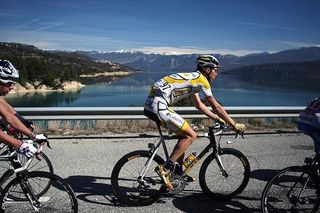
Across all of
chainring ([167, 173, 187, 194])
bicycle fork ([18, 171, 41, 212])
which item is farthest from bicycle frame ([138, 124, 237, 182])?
bicycle fork ([18, 171, 41, 212])

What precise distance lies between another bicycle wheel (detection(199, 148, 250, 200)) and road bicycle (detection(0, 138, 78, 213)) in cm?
193

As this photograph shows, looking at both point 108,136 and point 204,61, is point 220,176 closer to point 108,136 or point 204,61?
point 204,61

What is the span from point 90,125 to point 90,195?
5.49 meters

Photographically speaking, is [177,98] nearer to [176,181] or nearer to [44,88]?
[176,181]

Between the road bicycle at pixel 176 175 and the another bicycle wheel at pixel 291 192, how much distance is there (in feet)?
2.51

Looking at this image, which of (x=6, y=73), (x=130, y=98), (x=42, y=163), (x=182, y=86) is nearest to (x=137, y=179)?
(x=182, y=86)

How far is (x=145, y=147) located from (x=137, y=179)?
3395mm

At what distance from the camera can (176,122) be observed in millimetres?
4406

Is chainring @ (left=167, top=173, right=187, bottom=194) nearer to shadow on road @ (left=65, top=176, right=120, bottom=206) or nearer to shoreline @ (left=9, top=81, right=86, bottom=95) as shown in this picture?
shadow on road @ (left=65, top=176, right=120, bottom=206)

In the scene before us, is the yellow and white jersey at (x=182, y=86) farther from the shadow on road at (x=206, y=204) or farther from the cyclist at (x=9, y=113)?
the cyclist at (x=9, y=113)

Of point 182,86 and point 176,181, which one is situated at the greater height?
point 182,86

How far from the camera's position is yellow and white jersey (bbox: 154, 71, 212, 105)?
449 cm

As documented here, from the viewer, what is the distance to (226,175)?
15.8ft

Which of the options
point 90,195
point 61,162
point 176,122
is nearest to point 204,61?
point 176,122
